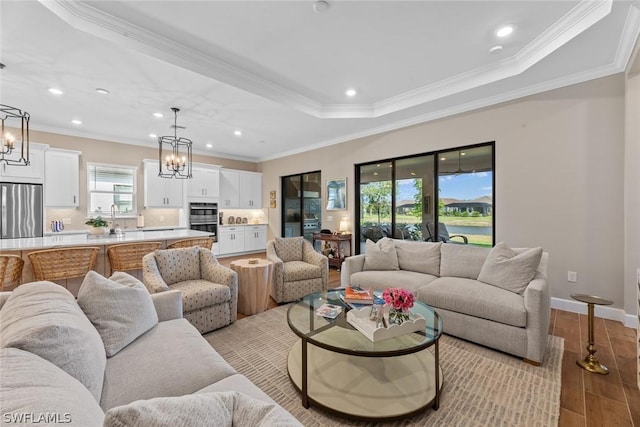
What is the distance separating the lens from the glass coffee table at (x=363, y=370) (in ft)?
5.73

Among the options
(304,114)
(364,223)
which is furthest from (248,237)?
(304,114)

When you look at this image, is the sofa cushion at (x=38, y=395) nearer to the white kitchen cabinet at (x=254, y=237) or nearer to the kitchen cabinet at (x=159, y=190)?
the kitchen cabinet at (x=159, y=190)

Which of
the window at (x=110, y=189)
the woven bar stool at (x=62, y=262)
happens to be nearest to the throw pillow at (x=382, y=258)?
the woven bar stool at (x=62, y=262)

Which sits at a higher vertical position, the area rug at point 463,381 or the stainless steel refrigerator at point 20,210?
the stainless steel refrigerator at point 20,210

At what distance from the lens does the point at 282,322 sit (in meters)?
3.20

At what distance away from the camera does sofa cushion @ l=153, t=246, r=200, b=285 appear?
9.85ft

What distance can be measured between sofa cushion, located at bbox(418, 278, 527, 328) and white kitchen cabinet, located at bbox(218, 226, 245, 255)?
5.79m

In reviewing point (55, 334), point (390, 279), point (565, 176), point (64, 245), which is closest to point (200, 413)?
point (55, 334)

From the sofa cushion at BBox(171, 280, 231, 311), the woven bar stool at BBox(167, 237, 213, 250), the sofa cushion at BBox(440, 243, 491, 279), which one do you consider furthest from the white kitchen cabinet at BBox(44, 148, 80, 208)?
the sofa cushion at BBox(440, 243, 491, 279)

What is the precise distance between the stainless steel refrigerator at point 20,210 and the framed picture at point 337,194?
5467 mm

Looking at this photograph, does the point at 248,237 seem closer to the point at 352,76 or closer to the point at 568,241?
the point at 352,76

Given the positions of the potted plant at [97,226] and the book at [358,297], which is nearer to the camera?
the book at [358,297]

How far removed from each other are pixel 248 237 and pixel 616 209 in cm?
727

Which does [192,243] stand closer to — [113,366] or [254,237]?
[113,366]
